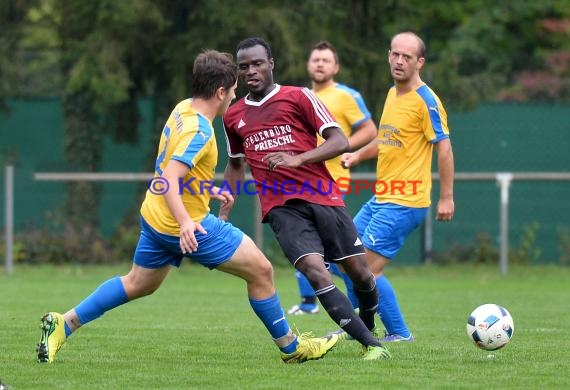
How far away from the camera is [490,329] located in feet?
24.5

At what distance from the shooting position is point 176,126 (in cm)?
679

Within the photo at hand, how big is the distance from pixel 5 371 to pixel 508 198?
11339mm

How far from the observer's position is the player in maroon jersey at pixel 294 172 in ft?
23.9

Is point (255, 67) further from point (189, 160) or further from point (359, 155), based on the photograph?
point (359, 155)

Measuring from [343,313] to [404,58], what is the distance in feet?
7.67

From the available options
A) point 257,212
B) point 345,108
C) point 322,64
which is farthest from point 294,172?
point 257,212

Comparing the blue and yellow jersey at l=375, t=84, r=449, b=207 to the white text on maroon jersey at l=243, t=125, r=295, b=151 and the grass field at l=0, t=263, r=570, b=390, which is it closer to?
the grass field at l=0, t=263, r=570, b=390

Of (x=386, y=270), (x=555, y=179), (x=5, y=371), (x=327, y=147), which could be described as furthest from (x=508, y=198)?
(x=5, y=371)

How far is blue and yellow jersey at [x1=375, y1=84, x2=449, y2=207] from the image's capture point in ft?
28.0

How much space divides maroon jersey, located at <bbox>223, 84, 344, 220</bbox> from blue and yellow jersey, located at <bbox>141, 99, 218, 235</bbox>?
0.54m

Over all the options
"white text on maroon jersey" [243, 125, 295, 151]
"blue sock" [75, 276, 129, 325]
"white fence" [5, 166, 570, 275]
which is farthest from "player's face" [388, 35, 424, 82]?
"white fence" [5, 166, 570, 275]

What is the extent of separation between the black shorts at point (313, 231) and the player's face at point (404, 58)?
1.54 metres

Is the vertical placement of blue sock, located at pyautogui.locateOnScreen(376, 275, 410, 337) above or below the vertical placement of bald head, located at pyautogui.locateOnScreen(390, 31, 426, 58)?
below

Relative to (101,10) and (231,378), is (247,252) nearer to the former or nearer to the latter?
(231,378)
